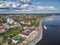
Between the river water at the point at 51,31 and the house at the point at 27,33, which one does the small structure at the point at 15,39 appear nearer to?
the house at the point at 27,33

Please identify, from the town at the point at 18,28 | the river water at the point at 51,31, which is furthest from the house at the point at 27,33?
the river water at the point at 51,31

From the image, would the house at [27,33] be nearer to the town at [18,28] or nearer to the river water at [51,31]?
the town at [18,28]

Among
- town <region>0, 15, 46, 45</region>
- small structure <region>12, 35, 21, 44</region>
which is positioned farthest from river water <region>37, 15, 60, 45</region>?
small structure <region>12, 35, 21, 44</region>

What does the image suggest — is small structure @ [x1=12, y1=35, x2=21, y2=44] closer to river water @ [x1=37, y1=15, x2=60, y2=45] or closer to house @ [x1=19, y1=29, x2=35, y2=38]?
house @ [x1=19, y1=29, x2=35, y2=38]

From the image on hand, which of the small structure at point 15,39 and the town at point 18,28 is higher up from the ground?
the town at point 18,28

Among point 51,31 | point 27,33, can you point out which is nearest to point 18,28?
point 27,33

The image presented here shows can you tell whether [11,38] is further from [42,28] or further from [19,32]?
[42,28]

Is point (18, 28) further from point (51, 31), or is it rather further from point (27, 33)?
point (51, 31)

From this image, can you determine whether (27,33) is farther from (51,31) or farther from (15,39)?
(51,31)
